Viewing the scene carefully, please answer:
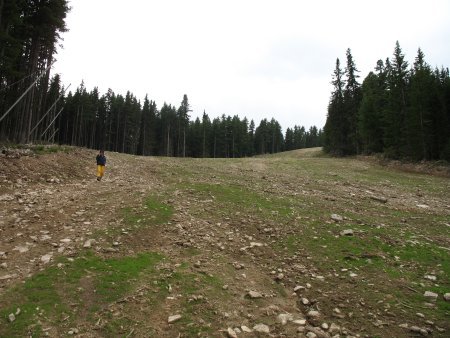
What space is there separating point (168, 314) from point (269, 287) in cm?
310

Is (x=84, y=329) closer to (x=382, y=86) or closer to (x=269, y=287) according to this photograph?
(x=269, y=287)

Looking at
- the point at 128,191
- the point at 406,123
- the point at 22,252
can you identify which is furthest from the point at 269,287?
the point at 406,123

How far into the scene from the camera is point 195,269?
988cm

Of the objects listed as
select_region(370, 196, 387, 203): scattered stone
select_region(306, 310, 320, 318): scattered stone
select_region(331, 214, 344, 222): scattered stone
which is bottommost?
select_region(306, 310, 320, 318): scattered stone

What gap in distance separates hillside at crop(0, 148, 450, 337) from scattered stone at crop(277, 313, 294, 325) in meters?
0.03

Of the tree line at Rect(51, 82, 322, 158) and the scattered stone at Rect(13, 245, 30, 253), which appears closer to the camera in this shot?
the scattered stone at Rect(13, 245, 30, 253)

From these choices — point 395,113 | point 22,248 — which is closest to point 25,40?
point 22,248

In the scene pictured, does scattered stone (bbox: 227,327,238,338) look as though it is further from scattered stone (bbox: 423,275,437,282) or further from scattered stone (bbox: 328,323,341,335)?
scattered stone (bbox: 423,275,437,282)

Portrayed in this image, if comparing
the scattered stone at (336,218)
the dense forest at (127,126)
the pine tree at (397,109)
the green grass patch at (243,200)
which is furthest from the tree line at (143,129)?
the scattered stone at (336,218)

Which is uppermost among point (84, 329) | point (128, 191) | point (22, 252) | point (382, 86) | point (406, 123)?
point (382, 86)

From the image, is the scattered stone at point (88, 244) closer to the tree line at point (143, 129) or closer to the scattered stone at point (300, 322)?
the scattered stone at point (300, 322)

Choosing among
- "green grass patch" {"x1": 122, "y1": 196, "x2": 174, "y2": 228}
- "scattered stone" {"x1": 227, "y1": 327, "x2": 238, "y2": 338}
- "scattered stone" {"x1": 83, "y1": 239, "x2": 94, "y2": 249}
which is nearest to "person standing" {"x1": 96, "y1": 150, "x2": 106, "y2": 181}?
"green grass patch" {"x1": 122, "y1": 196, "x2": 174, "y2": 228}

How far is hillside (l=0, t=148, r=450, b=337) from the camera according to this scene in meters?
7.43

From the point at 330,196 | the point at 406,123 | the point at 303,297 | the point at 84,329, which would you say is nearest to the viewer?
the point at 84,329
